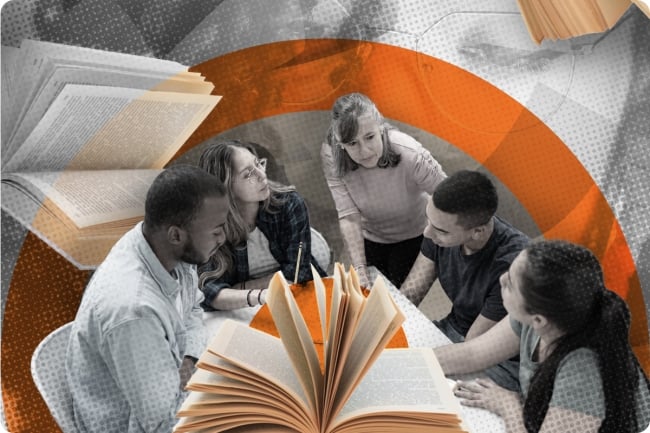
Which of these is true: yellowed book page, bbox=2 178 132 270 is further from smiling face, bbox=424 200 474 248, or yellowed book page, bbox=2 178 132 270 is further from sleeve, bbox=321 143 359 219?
smiling face, bbox=424 200 474 248

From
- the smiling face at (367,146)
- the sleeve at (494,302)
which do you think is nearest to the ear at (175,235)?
the smiling face at (367,146)

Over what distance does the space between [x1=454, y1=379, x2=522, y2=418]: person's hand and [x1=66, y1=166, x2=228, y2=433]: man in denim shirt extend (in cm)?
46

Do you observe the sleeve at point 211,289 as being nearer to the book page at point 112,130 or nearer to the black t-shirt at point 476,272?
the book page at point 112,130

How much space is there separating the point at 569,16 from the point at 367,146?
1.30ft

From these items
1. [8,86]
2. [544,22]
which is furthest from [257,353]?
[544,22]

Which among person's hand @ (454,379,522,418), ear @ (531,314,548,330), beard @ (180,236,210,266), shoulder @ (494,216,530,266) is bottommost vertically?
person's hand @ (454,379,522,418)

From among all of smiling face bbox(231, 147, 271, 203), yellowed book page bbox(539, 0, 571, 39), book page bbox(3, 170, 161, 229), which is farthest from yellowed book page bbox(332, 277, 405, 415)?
yellowed book page bbox(539, 0, 571, 39)

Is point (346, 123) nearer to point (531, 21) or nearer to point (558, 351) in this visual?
point (531, 21)

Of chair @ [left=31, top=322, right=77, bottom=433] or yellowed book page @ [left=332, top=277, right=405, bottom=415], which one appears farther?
chair @ [left=31, top=322, right=77, bottom=433]

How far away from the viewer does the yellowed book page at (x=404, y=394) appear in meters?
1.20

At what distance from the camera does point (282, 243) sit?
4.32 ft

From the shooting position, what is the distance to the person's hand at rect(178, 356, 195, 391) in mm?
1294

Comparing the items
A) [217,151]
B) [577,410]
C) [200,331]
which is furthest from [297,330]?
[577,410]

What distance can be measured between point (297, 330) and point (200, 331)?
235 mm
